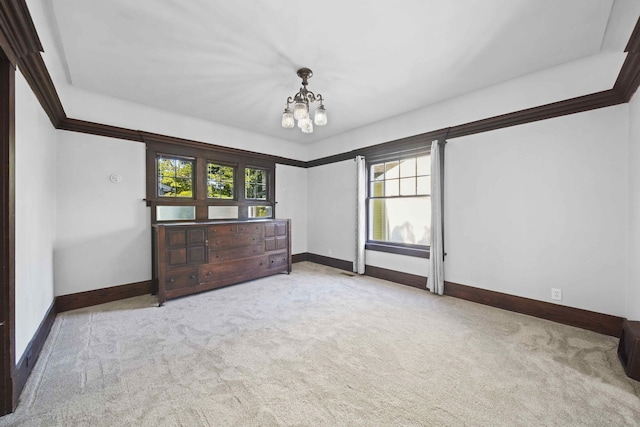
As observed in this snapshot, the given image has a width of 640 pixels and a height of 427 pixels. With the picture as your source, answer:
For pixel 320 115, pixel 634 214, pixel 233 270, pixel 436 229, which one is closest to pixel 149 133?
pixel 233 270

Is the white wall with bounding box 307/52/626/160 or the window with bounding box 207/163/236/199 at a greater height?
the white wall with bounding box 307/52/626/160

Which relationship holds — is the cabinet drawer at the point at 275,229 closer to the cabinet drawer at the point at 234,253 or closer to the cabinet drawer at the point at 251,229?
the cabinet drawer at the point at 251,229

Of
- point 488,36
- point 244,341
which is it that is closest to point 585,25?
point 488,36

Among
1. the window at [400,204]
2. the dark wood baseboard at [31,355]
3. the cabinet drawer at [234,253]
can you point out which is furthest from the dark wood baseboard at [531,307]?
the dark wood baseboard at [31,355]

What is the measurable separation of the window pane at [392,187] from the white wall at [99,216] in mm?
3806

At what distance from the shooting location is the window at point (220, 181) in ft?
14.7

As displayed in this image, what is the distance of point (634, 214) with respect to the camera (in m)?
2.27

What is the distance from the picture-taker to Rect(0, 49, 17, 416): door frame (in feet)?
5.08

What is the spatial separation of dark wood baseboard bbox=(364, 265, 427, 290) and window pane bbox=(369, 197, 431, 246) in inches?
20.3

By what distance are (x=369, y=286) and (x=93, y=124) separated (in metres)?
4.38

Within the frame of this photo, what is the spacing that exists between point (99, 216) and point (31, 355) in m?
1.88

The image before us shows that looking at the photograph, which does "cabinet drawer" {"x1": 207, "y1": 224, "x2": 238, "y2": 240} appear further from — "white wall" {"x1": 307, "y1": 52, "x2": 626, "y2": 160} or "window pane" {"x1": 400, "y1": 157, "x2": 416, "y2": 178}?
"window pane" {"x1": 400, "y1": 157, "x2": 416, "y2": 178}

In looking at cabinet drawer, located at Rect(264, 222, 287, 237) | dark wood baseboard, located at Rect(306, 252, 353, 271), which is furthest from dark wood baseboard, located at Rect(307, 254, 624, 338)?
cabinet drawer, located at Rect(264, 222, 287, 237)

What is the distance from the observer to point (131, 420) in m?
1.48
